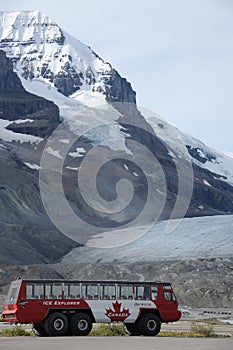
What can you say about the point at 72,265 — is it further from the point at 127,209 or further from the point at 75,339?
the point at 75,339

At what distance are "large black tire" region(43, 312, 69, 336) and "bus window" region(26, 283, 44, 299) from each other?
1.03m

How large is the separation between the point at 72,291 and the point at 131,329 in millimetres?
3333

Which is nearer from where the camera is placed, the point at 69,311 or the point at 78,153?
the point at 69,311

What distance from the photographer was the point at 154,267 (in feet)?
314

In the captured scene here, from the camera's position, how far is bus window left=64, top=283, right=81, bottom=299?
3297 cm

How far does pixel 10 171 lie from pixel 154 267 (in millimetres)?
69854

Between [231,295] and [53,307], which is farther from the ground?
[53,307]

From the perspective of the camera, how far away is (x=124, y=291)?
34.0 m

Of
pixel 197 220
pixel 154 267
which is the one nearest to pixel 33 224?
pixel 197 220

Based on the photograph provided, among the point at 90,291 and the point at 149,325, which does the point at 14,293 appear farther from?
the point at 149,325

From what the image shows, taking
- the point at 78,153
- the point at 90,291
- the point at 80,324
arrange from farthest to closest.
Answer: the point at 78,153 → the point at 90,291 → the point at 80,324

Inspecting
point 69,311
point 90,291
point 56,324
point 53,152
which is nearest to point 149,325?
point 90,291

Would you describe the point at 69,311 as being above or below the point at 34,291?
below

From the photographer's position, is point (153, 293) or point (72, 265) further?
Result: point (72, 265)
